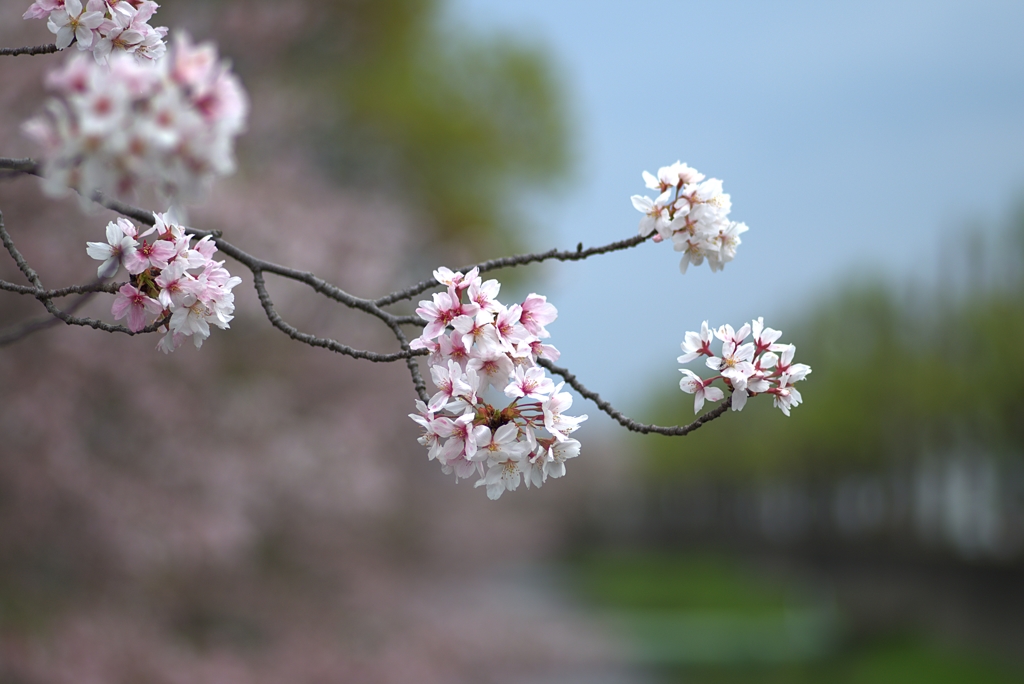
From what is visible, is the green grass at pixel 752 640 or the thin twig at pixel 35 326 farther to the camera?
the green grass at pixel 752 640

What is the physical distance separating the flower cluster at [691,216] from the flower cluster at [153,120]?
1.05 metres

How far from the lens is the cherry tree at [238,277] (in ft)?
4.02

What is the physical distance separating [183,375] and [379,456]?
5.12 metres

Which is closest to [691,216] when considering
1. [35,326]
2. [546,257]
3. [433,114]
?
[546,257]

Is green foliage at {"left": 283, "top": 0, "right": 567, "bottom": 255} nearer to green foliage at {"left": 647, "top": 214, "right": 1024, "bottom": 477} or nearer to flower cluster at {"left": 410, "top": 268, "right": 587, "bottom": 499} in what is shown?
green foliage at {"left": 647, "top": 214, "right": 1024, "bottom": 477}

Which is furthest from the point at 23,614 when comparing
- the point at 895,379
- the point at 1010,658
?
the point at 895,379

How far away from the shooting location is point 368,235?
370 inches

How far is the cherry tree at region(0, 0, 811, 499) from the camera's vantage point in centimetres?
123

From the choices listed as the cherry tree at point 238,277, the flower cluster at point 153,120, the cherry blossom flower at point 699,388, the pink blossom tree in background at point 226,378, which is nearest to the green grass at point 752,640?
the pink blossom tree in background at point 226,378

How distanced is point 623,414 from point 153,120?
105 cm

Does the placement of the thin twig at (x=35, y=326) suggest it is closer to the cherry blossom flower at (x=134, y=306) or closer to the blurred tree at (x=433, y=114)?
the cherry blossom flower at (x=134, y=306)

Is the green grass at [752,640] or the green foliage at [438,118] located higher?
the green foliage at [438,118]

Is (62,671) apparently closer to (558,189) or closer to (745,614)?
(558,189)

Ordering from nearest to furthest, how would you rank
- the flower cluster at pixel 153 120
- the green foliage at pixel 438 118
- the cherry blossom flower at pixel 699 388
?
the flower cluster at pixel 153 120, the cherry blossom flower at pixel 699 388, the green foliage at pixel 438 118
